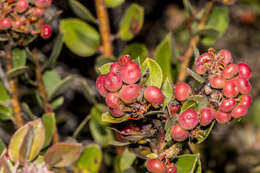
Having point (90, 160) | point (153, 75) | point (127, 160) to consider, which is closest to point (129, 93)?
point (153, 75)

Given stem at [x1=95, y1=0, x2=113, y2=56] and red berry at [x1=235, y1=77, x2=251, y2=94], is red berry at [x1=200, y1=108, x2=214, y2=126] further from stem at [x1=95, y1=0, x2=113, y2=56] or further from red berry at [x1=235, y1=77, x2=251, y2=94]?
stem at [x1=95, y1=0, x2=113, y2=56]

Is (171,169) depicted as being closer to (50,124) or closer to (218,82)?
(218,82)

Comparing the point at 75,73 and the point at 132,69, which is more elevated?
the point at 132,69

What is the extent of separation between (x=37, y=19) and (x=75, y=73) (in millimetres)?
662

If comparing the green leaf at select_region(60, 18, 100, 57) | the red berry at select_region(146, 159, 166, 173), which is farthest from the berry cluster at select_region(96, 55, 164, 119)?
the green leaf at select_region(60, 18, 100, 57)

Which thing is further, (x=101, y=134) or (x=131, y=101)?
(x=101, y=134)

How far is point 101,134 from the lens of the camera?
4.36 ft

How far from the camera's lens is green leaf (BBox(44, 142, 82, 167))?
2.85 feet

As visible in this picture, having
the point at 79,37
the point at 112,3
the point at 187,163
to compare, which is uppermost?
the point at 112,3

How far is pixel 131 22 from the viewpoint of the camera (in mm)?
1367

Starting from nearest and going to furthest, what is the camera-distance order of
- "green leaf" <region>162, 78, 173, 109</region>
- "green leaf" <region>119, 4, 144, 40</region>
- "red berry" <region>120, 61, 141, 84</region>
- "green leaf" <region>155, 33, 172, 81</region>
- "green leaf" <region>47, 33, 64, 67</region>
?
"red berry" <region>120, 61, 141, 84</region>, "green leaf" <region>162, 78, 173, 109</region>, "green leaf" <region>47, 33, 64, 67</region>, "green leaf" <region>155, 33, 172, 81</region>, "green leaf" <region>119, 4, 144, 40</region>

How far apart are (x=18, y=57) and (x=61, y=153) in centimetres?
36

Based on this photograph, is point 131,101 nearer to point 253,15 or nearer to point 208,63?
point 208,63

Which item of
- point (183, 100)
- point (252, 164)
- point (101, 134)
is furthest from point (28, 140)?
point (252, 164)
